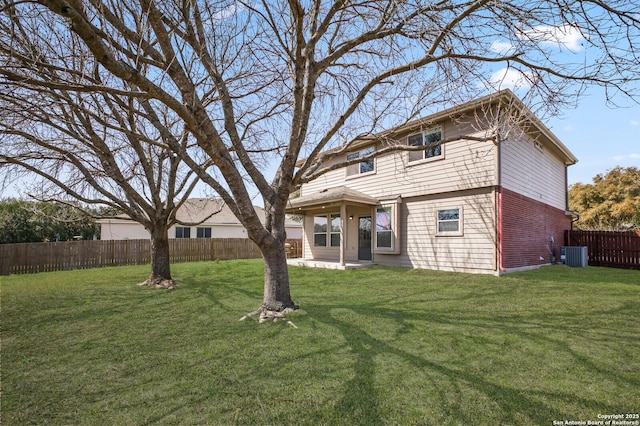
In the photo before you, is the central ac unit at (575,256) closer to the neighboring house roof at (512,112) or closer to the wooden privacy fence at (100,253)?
the neighboring house roof at (512,112)

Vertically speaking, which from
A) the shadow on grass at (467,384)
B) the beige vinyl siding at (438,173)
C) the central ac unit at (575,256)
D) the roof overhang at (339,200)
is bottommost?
the shadow on grass at (467,384)

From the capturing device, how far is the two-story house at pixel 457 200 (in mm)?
9525

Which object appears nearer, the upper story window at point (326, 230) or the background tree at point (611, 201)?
the upper story window at point (326, 230)

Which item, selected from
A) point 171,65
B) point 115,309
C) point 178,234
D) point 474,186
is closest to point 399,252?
point 474,186

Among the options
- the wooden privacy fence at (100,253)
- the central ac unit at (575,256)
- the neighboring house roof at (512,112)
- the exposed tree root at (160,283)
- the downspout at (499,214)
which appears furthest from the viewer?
the wooden privacy fence at (100,253)

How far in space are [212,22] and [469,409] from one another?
19.3ft

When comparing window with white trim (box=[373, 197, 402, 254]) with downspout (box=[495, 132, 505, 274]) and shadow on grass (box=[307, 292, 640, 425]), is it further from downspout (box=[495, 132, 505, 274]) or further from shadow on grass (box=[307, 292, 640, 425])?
shadow on grass (box=[307, 292, 640, 425])

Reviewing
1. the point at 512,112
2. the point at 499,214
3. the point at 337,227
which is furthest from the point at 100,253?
the point at 512,112

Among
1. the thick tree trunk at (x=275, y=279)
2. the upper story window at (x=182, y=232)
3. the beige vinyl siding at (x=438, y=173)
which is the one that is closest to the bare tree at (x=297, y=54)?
the thick tree trunk at (x=275, y=279)

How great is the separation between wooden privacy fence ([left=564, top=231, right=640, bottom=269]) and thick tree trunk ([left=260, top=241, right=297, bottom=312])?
1442 centimetres

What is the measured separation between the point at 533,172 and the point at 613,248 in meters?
5.03

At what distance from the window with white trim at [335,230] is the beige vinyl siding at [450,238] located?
2918 millimetres

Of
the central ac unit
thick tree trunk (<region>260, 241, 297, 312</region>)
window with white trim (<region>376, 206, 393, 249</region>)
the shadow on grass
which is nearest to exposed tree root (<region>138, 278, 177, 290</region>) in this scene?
thick tree trunk (<region>260, 241, 297, 312</region>)

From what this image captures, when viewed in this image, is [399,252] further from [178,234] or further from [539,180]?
[178,234]
